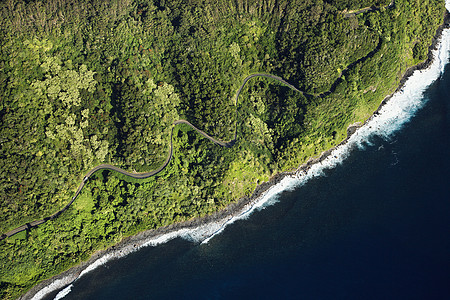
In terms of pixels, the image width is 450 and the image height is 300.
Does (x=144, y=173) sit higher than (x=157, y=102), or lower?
lower

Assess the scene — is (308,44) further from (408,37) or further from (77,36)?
(77,36)

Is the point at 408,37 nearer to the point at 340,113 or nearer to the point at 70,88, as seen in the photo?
the point at 340,113

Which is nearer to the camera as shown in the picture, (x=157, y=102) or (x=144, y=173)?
(x=144, y=173)

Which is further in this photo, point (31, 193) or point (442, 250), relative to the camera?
point (31, 193)

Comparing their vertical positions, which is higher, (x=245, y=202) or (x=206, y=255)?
(x=245, y=202)

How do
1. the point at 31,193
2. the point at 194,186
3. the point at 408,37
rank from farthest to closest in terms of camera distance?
the point at 408,37, the point at 194,186, the point at 31,193

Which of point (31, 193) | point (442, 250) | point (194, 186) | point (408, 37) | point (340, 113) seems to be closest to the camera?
point (442, 250)

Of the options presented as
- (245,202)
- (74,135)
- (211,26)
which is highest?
(211,26)

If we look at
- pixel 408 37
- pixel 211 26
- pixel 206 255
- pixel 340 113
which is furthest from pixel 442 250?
pixel 211 26
